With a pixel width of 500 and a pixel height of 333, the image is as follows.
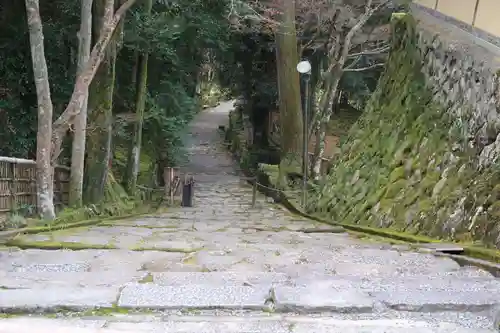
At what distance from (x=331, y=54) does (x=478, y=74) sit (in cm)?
835

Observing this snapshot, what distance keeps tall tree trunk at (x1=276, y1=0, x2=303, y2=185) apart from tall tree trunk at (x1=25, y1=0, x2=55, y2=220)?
35.1 feet

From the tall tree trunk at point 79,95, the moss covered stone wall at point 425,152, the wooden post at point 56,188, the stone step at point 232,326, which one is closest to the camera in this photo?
the stone step at point 232,326

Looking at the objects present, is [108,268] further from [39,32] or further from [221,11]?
[221,11]

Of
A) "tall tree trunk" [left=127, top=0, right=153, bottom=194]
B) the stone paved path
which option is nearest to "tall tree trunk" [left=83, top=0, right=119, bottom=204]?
"tall tree trunk" [left=127, top=0, right=153, bottom=194]

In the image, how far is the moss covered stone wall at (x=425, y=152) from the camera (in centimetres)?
596

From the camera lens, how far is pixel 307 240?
22.2ft

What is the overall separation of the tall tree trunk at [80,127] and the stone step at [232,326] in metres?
7.51

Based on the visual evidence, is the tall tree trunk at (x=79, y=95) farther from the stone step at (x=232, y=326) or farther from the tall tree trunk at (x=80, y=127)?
the stone step at (x=232, y=326)

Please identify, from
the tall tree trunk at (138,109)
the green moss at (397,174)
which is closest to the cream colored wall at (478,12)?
the green moss at (397,174)

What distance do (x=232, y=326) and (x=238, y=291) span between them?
0.56 meters

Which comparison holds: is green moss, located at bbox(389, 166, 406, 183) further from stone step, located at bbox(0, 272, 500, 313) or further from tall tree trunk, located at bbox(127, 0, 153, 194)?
tall tree trunk, located at bbox(127, 0, 153, 194)

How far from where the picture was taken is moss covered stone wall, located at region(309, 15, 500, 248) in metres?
5.96

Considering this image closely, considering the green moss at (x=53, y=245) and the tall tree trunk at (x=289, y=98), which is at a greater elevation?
the tall tree trunk at (x=289, y=98)

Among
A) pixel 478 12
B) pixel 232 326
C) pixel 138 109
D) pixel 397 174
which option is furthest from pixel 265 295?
pixel 138 109
